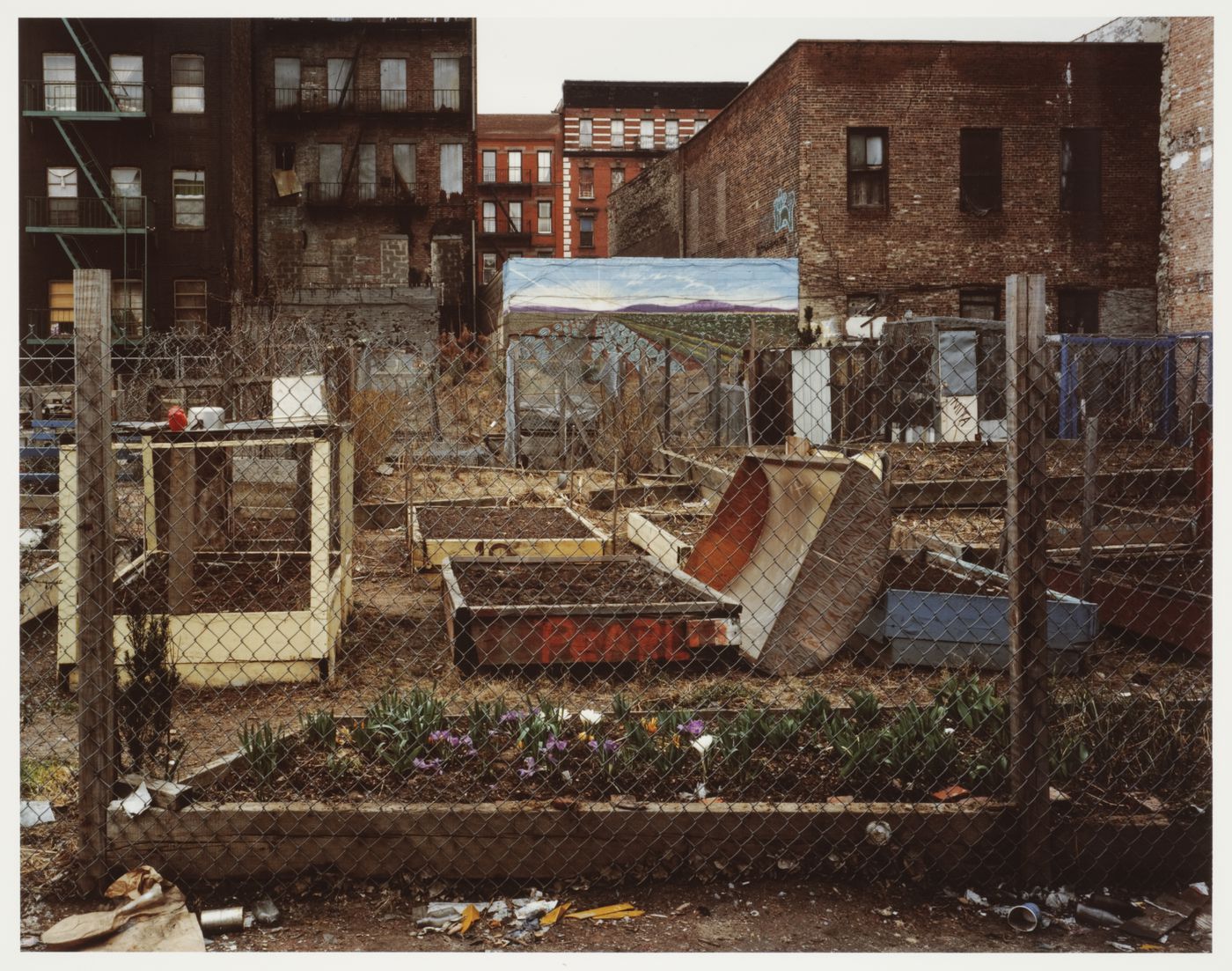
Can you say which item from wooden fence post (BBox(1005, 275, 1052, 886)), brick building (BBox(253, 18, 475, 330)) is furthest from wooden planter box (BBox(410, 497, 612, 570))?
brick building (BBox(253, 18, 475, 330))

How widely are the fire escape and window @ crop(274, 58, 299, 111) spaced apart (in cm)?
545

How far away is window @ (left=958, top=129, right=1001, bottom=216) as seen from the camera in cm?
2467

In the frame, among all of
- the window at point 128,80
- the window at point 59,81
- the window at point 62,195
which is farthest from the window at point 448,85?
the window at point 62,195

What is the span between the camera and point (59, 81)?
101ft

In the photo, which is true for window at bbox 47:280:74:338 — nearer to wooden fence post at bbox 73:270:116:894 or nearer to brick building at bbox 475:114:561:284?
brick building at bbox 475:114:561:284

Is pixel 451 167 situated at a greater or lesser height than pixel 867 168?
greater

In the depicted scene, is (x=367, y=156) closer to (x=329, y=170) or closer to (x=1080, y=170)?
(x=329, y=170)

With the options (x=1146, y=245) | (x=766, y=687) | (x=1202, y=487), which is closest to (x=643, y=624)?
(x=766, y=687)

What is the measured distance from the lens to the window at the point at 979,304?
82.3 feet

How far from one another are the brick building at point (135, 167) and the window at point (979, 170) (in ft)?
69.2

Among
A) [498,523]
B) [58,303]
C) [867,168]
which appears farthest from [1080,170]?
[58,303]

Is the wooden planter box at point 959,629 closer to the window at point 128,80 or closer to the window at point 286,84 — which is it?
the window at point 128,80

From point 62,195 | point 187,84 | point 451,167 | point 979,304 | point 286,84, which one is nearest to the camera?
point 979,304

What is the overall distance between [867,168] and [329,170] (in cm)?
1997
